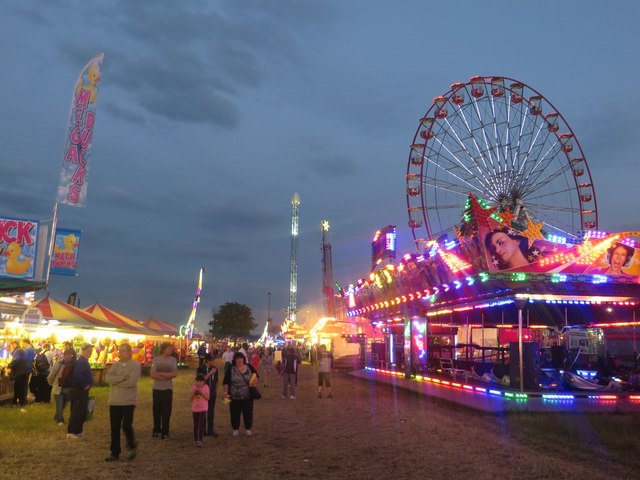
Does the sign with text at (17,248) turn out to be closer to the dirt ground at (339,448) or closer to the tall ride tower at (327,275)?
the dirt ground at (339,448)

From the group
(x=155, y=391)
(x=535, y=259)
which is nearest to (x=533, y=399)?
(x=535, y=259)

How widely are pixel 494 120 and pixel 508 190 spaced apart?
352 centimetres

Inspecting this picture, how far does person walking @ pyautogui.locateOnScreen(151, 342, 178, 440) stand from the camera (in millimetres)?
9180

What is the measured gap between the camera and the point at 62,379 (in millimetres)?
10039

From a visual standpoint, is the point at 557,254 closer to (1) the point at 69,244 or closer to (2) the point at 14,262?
(1) the point at 69,244

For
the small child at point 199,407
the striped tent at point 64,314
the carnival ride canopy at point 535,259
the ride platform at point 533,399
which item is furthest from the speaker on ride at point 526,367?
the striped tent at point 64,314

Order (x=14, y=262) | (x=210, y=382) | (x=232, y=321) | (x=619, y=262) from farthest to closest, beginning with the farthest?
(x=232, y=321) → (x=619, y=262) → (x=14, y=262) → (x=210, y=382)

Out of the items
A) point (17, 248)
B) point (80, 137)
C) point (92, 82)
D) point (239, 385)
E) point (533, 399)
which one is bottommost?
point (533, 399)

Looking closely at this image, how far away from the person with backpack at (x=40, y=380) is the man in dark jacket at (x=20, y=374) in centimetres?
44

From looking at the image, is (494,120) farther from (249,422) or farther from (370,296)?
(249,422)

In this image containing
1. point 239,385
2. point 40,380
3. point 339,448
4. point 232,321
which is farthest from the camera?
point 232,321

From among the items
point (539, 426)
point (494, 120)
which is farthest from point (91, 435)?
point (494, 120)

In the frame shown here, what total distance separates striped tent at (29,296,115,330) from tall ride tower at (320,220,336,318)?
155 feet

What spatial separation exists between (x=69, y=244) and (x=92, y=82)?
458cm
